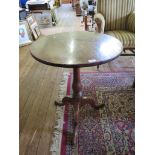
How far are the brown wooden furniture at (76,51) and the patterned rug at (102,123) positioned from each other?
0.12 meters

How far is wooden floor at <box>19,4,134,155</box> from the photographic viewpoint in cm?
160

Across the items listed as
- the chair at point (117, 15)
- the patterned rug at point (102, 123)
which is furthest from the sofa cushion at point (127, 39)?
the patterned rug at point (102, 123)

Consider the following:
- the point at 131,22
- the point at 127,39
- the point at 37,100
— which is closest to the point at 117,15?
the point at 131,22

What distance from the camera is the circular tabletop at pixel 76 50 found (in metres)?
1.34

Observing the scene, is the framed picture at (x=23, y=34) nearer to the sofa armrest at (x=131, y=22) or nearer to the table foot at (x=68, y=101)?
the sofa armrest at (x=131, y=22)

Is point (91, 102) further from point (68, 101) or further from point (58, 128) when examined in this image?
point (58, 128)

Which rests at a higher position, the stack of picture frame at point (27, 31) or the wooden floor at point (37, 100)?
the stack of picture frame at point (27, 31)

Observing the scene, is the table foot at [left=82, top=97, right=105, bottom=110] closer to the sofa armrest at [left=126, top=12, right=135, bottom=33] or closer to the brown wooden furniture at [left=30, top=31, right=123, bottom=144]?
the brown wooden furniture at [left=30, top=31, right=123, bottom=144]

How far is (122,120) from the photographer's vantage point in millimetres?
1790

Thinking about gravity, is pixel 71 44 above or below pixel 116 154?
above

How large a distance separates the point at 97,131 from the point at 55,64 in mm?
705

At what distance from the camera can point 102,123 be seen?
177 cm
